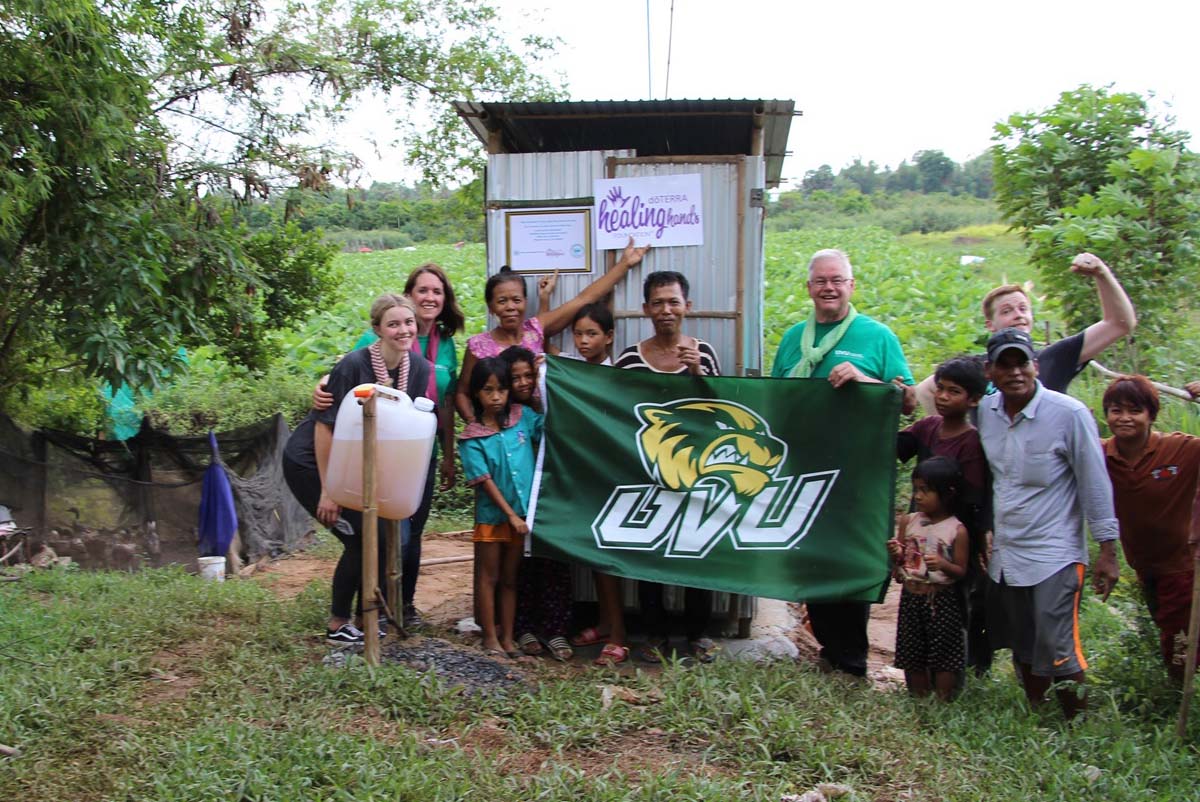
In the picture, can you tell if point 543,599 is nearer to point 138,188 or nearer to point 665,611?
point 665,611

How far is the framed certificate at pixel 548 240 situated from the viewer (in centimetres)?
588

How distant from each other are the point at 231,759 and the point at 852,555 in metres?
2.87

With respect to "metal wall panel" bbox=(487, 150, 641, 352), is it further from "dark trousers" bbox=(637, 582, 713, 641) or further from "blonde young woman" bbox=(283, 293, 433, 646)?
"dark trousers" bbox=(637, 582, 713, 641)

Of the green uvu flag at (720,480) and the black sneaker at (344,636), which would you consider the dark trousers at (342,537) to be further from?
the green uvu flag at (720,480)

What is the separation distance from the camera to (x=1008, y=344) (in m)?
4.42

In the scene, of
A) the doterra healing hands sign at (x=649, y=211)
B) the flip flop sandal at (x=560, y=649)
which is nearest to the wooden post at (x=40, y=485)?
the flip flop sandal at (x=560, y=649)

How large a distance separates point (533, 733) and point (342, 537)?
57.5 inches

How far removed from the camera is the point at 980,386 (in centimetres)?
471

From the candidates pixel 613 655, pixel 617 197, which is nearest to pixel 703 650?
pixel 613 655

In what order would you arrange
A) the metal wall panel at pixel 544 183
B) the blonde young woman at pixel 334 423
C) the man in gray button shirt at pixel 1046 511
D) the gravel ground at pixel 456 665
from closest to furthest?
the man in gray button shirt at pixel 1046 511 → the gravel ground at pixel 456 665 → the blonde young woman at pixel 334 423 → the metal wall panel at pixel 544 183

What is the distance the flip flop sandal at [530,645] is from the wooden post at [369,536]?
0.86 metres

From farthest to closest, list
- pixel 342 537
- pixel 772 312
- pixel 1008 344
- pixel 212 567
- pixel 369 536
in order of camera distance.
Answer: pixel 772 312
pixel 212 567
pixel 342 537
pixel 369 536
pixel 1008 344

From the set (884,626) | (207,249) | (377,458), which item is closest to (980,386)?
(377,458)

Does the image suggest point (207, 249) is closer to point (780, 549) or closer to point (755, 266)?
point (755, 266)
